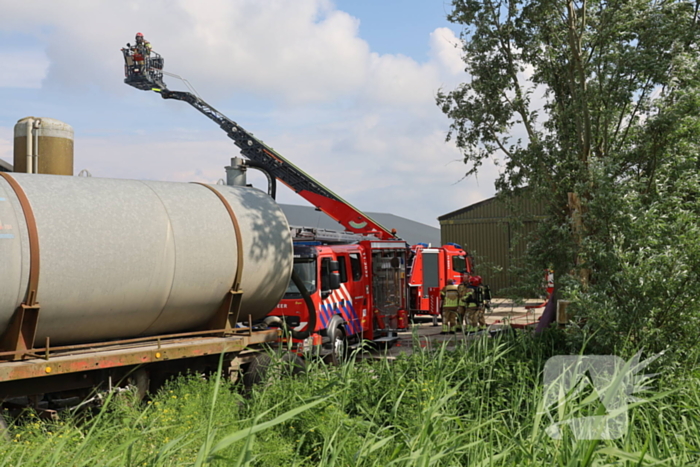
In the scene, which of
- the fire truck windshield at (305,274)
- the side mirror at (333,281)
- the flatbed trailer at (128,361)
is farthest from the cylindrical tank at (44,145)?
the side mirror at (333,281)

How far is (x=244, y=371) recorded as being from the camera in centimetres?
855

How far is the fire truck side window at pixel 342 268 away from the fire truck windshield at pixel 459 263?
29.6 feet

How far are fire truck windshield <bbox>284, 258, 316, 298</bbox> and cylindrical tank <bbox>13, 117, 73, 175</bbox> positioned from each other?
4.51 metres

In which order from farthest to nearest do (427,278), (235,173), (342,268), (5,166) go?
1. (427,278)
2. (342,268)
3. (5,166)
4. (235,173)

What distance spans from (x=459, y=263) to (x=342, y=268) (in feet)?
31.5

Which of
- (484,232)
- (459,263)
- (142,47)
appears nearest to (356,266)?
(459,263)

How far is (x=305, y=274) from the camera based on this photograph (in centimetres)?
1136

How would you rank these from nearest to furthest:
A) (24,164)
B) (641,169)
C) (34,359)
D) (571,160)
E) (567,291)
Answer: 1. (34,359)
2. (24,164)
3. (567,291)
4. (641,169)
5. (571,160)

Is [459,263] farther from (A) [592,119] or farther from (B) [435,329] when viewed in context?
(A) [592,119]

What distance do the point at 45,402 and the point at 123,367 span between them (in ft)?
2.60

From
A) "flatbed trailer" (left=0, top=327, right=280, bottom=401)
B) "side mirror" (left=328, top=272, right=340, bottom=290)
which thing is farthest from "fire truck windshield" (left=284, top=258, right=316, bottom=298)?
"flatbed trailer" (left=0, top=327, right=280, bottom=401)

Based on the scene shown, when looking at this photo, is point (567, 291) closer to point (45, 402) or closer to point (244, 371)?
point (244, 371)

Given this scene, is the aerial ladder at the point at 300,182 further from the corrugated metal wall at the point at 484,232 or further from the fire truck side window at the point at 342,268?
the corrugated metal wall at the point at 484,232

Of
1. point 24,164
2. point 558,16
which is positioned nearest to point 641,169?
point 558,16
